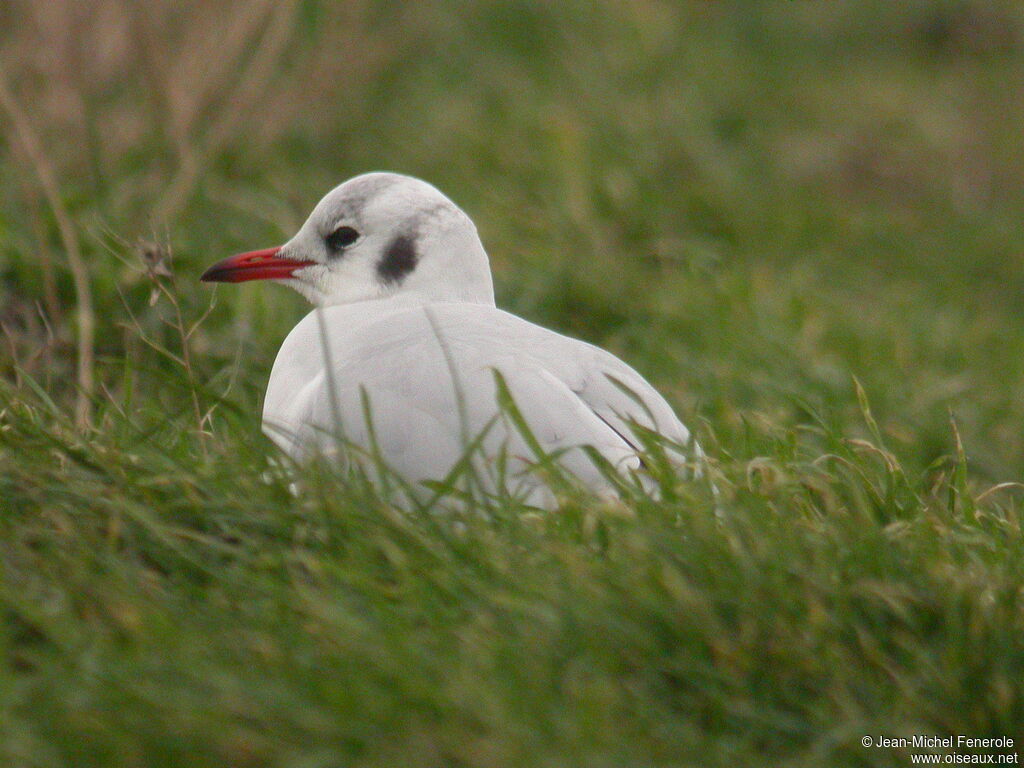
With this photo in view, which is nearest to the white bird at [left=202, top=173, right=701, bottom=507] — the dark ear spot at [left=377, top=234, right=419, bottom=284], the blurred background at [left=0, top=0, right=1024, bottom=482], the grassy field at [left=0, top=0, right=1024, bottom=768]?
the dark ear spot at [left=377, top=234, right=419, bottom=284]

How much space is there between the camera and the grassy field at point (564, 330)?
2.20 metres

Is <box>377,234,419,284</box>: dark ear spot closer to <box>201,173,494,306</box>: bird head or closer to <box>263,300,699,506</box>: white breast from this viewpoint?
<box>201,173,494,306</box>: bird head

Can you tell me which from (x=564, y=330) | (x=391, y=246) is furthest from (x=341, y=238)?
(x=564, y=330)

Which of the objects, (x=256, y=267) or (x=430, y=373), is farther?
(x=256, y=267)

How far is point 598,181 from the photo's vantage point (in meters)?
6.04

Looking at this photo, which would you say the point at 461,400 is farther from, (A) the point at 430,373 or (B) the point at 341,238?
(B) the point at 341,238

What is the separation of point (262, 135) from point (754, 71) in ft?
9.18

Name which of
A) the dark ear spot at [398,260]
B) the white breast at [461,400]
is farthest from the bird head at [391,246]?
the white breast at [461,400]

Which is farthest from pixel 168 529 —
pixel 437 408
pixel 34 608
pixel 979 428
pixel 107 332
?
pixel 979 428

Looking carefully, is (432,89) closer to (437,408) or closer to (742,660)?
(437,408)

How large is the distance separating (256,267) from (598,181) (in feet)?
8.81

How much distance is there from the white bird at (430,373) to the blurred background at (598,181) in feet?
1.02

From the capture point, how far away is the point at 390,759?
2.06m

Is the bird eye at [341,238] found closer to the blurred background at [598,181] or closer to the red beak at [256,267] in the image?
the red beak at [256,267]
